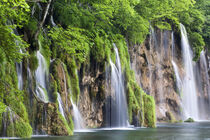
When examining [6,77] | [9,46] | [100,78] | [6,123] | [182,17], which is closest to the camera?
[9,46]

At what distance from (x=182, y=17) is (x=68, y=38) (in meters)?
26.0

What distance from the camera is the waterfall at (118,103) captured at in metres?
22.9

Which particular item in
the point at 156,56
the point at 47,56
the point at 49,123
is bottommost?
the point at 49,123

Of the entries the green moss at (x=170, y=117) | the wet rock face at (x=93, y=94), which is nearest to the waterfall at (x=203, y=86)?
the green moss at (x=170, y=117)

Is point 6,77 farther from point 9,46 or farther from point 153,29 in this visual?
point 153,29

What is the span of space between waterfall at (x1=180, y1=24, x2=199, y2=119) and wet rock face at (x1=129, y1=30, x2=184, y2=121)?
800 mm

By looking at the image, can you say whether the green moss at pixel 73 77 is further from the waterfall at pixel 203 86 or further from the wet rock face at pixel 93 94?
the waterfall at pixel 203 86

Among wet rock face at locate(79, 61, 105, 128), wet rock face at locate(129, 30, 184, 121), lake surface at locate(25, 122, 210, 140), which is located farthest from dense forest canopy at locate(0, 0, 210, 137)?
lake surface at locate(25, 122, 210, 140)

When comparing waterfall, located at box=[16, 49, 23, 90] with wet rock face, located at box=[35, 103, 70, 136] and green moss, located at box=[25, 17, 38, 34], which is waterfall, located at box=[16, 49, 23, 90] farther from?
green moss, located at box=[25, 17, 38, 34]

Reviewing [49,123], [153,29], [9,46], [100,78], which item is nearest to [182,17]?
[153,29]

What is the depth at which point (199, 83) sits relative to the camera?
1661 inches

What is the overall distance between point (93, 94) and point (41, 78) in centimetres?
736

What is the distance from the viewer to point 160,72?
124ft

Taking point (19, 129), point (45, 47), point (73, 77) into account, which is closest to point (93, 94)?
point (73, 77)
